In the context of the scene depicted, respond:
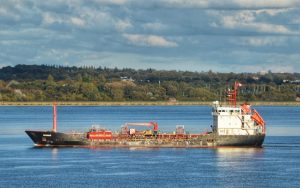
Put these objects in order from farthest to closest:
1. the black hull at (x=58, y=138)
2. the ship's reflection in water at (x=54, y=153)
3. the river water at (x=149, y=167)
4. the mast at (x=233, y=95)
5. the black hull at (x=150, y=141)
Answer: the mast at (x=233, y=95) < the black hull at (x=58, y=138) < the black hull at (x=150, y=141) < the ship's reflection in water at (x=54, y=153) < the river water at (x=149, y=167)

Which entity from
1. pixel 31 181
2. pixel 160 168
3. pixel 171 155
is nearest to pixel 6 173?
pixel 31 181

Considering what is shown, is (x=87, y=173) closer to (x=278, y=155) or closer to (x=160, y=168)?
(x=160, y=168)

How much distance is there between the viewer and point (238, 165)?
10112cm

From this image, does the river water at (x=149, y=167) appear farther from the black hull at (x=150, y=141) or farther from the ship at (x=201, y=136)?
the ship at (x=201, y=136)

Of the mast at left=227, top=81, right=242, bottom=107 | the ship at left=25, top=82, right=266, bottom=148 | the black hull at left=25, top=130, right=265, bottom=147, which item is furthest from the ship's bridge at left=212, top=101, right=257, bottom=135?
the mast at left=227, top=81, right=242, bottom=107

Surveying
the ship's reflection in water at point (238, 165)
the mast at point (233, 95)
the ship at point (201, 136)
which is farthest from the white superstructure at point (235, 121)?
the ship's reflection in water at point (238, 165)

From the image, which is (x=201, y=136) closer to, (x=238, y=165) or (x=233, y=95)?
(x=233, y=95)

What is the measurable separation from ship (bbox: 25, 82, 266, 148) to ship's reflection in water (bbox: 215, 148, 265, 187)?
151 centimetres

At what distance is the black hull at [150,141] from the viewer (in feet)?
384

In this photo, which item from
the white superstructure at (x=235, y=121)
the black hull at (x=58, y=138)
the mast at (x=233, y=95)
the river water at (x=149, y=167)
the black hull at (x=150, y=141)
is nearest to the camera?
the river water at (x=149, y=167)

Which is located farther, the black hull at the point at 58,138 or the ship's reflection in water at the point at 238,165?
the black hull at the point at 58,138

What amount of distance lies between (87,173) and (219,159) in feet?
64.1

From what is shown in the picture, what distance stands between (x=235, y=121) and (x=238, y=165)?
17.3 m

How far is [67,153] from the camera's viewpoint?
112 m
